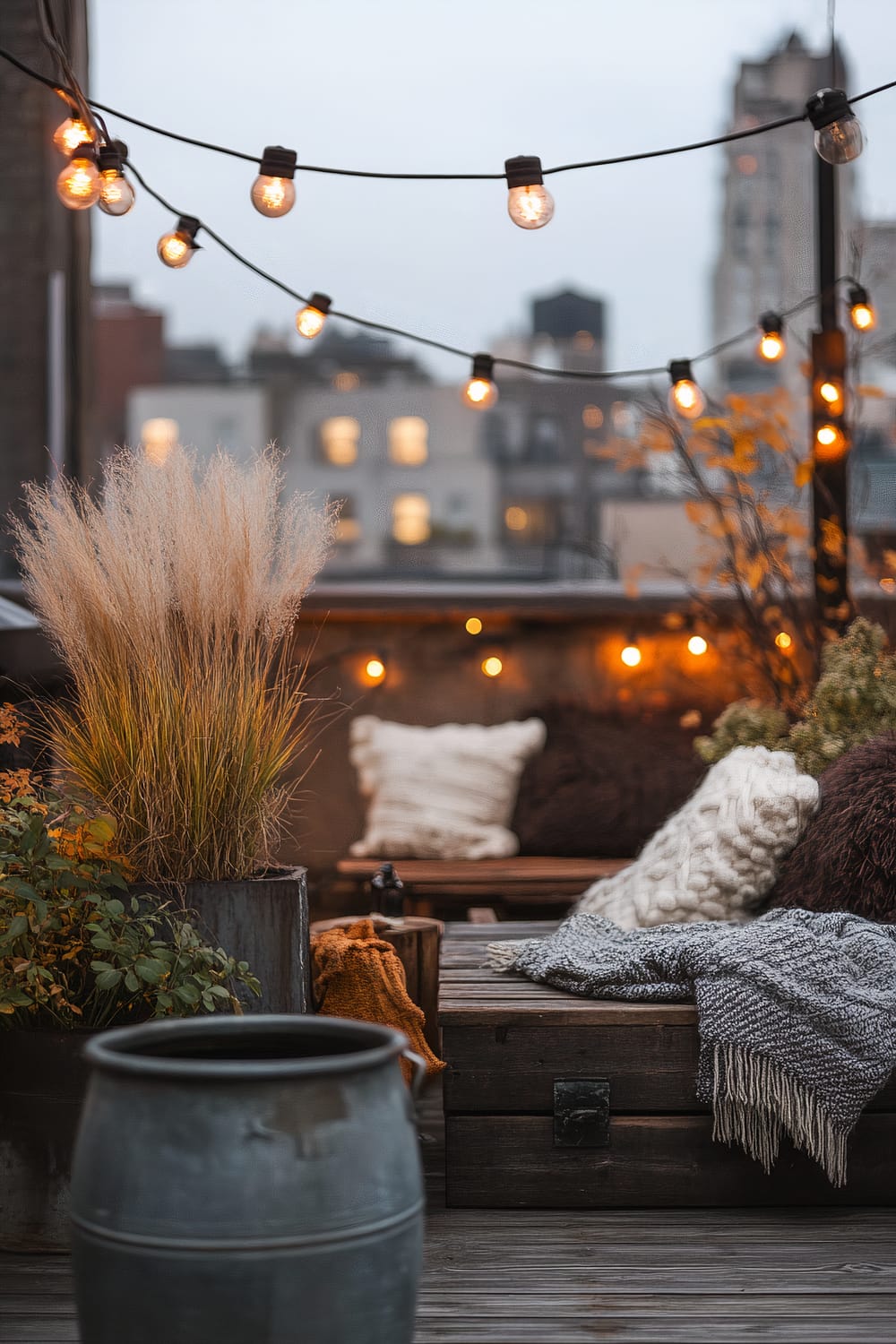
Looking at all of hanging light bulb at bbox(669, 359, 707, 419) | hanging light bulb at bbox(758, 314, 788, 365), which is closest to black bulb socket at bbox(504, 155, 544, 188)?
hanging light bulb at bbox(669, 359, 707, 419)

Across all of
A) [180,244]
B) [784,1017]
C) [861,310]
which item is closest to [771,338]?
[861,310]

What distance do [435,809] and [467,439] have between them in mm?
2176

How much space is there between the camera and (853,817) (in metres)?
2.86

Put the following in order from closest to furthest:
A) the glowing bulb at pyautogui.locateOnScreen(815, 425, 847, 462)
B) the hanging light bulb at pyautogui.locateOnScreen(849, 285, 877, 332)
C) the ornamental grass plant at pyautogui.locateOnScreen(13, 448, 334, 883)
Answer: the ornamental grass plant at pyautogui.locateOnScreen(13, 448, 334, 883) < the hanging light bulb at pyautogui.locateOnScreen(849, 285, 877, 332) < the glowing bulb at pyautogui.locateOnScreen(815, 425, 847, 462)

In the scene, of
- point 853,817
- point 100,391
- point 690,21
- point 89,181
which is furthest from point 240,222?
point 853,817

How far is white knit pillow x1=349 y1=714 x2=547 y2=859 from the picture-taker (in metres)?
4.90

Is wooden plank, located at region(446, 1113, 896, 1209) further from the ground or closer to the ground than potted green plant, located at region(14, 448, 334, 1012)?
closer to the ground

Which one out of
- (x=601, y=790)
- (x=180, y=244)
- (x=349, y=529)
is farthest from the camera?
(x=349, y=529)

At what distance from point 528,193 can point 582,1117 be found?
1.99 meters

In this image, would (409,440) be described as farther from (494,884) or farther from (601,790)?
(494,884)

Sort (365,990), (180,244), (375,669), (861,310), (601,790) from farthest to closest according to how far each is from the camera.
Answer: (375,669) < (601,790) < (861,310) < (180,244) < (365,990)

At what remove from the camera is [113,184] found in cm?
317

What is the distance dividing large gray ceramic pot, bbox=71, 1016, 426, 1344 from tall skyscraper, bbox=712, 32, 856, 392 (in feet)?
16.3

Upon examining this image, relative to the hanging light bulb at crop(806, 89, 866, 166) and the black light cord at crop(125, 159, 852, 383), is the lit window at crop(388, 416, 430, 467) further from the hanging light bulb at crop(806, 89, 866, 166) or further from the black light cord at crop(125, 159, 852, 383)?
the hanging light bulb at crop(806, 89, 866, 166)
